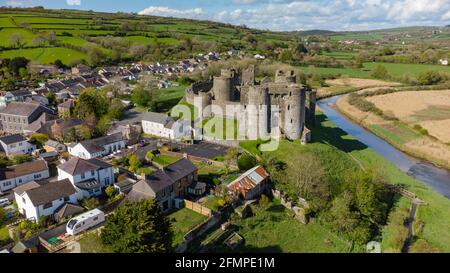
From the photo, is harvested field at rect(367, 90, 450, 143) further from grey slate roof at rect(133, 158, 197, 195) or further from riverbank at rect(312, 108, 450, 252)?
grey slate roof at rect(133, 158, 197, 195)

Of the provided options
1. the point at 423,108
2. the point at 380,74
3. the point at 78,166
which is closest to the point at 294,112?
the point at 78,166

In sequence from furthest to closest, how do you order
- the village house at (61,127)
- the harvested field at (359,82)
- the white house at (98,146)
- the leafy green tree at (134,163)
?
the harvested field at (359,82)
the village house at (61,127)
the white house at (98,146)
the leafy green tree at (134,163)

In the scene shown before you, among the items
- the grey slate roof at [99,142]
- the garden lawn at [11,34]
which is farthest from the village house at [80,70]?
A: the grey slate roof at [99,142]

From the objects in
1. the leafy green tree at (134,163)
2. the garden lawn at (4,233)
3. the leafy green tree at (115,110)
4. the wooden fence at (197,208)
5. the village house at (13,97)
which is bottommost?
the garden lawn at (4,233)

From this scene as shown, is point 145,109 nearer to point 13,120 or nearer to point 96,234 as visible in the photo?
point 13,120

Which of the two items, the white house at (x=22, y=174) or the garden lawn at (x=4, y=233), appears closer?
the garden lawn at (x=4, y=233)

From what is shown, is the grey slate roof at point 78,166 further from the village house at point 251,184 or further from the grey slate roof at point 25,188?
the village house at point 251,184
